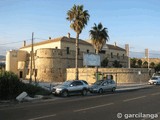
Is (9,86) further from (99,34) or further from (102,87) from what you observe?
(99,34)

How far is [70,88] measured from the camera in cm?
2794


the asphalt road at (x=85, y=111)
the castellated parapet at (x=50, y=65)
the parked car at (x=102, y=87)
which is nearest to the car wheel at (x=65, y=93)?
the parked car at (x=102, y=87)

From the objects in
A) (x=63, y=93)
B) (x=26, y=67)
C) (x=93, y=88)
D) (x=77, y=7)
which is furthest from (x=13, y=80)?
(x=26, y=67)

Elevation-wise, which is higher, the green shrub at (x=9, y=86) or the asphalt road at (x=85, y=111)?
the green shrub at (x=9, y=86)

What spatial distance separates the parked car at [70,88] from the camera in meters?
27.4

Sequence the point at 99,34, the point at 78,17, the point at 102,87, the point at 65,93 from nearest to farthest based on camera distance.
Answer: the point at 65,93 → the point at 102,87 → the point at 78,17 → the point at 99,34

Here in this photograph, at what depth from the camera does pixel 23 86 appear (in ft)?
87.6

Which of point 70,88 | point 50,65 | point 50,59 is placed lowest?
point 70,88

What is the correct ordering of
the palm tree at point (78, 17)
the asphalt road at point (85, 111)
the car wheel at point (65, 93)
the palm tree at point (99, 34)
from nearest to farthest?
the asphalt road at point (85, 111)
the car wheel at point (65, 93)
the palm tree at point (78, 17)
the palm tree at point (99, 34)

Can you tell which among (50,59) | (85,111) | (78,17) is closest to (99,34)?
(78,17)

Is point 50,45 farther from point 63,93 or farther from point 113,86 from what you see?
point 63,93

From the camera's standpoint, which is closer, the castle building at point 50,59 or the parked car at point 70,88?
the parked car at point 70,88

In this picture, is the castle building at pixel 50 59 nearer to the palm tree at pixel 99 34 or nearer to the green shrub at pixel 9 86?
the palm tree at pixel 99 34

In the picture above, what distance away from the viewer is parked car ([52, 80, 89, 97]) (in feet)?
89.8
